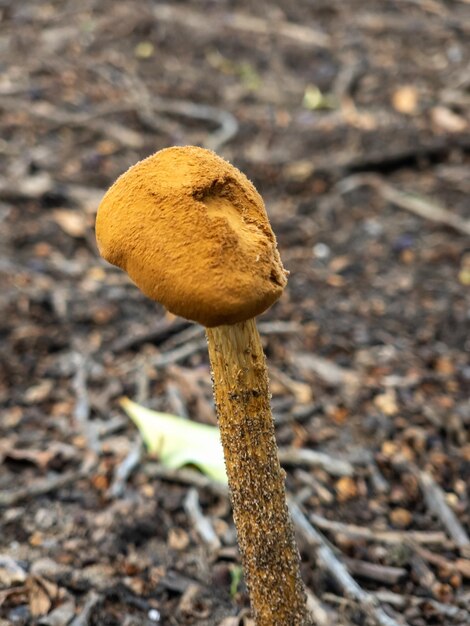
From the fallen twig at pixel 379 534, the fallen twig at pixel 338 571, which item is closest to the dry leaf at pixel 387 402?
the fallen twig at pixel 379 534

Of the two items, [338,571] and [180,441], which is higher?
[338,571]

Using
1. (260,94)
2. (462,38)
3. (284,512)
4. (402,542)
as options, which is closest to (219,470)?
(402,542)

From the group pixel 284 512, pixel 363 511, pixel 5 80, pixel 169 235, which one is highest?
pixel 169 235

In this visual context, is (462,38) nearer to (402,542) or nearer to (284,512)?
(402,542)

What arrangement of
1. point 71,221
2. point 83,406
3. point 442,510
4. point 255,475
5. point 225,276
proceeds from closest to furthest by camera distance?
point 225,276
point 255,475
point 442,510
point 83,406
point 71,221

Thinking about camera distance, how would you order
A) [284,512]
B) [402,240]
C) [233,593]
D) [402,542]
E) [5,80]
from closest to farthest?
[284,512] < [233,593] < [402,542] < [402,240] < [5,80]

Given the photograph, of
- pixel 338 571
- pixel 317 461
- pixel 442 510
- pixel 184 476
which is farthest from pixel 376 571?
pixel 184 476

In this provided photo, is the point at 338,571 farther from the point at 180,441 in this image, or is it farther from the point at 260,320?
the point at 260,320
